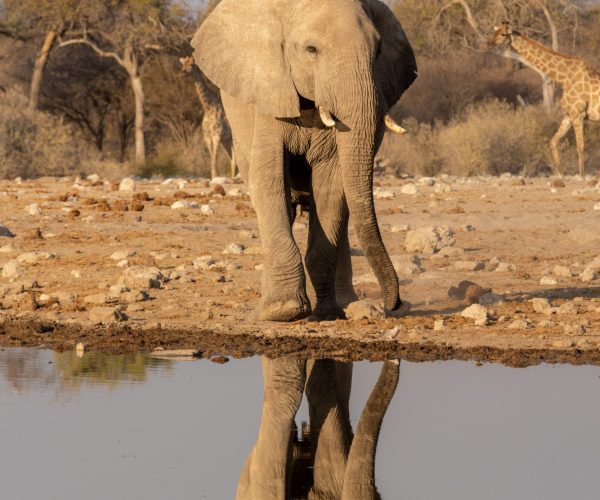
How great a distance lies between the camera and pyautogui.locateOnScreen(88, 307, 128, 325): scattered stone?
8266mm

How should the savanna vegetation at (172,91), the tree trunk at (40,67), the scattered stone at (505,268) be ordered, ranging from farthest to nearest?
the tree trunk at (40,67)
the savanna vegetation at (172,91)
the scattered stone at (505,268)

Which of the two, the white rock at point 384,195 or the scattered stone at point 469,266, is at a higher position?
the scattered stone at point 469,266

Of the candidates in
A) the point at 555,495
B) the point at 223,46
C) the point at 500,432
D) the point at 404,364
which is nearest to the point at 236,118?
the point at 223,46

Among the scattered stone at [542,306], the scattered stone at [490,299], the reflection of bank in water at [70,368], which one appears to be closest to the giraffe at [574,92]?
the scattered stone at [490,299]

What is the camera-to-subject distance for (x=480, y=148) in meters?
24.6

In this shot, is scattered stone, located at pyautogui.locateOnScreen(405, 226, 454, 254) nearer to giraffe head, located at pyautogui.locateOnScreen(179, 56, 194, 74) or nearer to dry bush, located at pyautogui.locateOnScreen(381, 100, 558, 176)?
dry bush, located at pyautogui.locateOnScreen(381, 100, 558, 176)

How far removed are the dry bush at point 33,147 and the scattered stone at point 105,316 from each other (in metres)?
13.5

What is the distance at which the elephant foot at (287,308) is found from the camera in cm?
777

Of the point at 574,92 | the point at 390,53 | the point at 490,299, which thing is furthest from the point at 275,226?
the point at 574,92

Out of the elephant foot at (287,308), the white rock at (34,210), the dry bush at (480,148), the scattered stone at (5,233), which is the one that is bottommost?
the dry bush at (480,148)

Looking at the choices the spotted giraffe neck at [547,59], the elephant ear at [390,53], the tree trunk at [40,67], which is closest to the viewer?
the elephant ear at [390,53]

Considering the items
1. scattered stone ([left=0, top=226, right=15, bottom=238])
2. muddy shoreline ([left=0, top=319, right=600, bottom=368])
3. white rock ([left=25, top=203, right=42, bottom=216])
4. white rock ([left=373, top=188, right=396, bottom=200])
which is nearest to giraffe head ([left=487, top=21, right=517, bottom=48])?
white rock ([left=373, top=188, right=396, bottom=200])

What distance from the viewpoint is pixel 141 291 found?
9.12 meters

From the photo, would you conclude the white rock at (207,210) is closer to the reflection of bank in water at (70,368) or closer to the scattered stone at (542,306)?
the scattered stone at (542,306)
